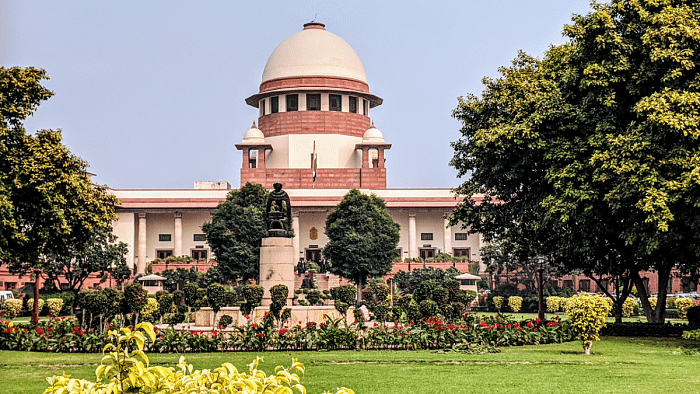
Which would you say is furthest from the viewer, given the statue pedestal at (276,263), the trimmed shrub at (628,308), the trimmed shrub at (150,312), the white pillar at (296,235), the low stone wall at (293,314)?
the white pillar at (296,235)

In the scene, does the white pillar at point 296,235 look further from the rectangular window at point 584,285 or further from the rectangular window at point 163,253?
the rectangular window at point 584,285

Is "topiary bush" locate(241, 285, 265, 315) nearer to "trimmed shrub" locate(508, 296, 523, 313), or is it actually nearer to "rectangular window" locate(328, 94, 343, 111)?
"trimmed shrub" locate(508, 296, 523, 313)

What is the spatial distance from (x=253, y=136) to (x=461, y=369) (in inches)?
1841

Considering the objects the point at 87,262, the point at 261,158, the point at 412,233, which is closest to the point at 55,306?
the point at 87,262

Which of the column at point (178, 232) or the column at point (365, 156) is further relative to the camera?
the column at point (365, 156)

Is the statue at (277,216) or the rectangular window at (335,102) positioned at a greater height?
the rectangular window at (335,102)

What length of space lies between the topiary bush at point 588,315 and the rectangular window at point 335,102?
150 feet

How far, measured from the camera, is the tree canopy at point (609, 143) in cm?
1670

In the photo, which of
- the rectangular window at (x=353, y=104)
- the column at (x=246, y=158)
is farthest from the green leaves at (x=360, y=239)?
the rectangular window at (x=353, y=104)

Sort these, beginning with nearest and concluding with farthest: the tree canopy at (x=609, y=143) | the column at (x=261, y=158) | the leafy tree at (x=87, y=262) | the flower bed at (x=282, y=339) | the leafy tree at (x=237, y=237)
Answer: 1. the flower bed at (x=282, y=339)
2. the tree canopy at (x=609, y=143)
3. the leafy tree at (x=87, y=262)
4. the leafy tree at (x=237, y=237)
5. the column at (x=261, y=158)

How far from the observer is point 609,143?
57.5 feet

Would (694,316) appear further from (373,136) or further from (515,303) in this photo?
(373,136)

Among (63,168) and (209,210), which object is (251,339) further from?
(209,210)

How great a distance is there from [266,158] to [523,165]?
40.7 m
